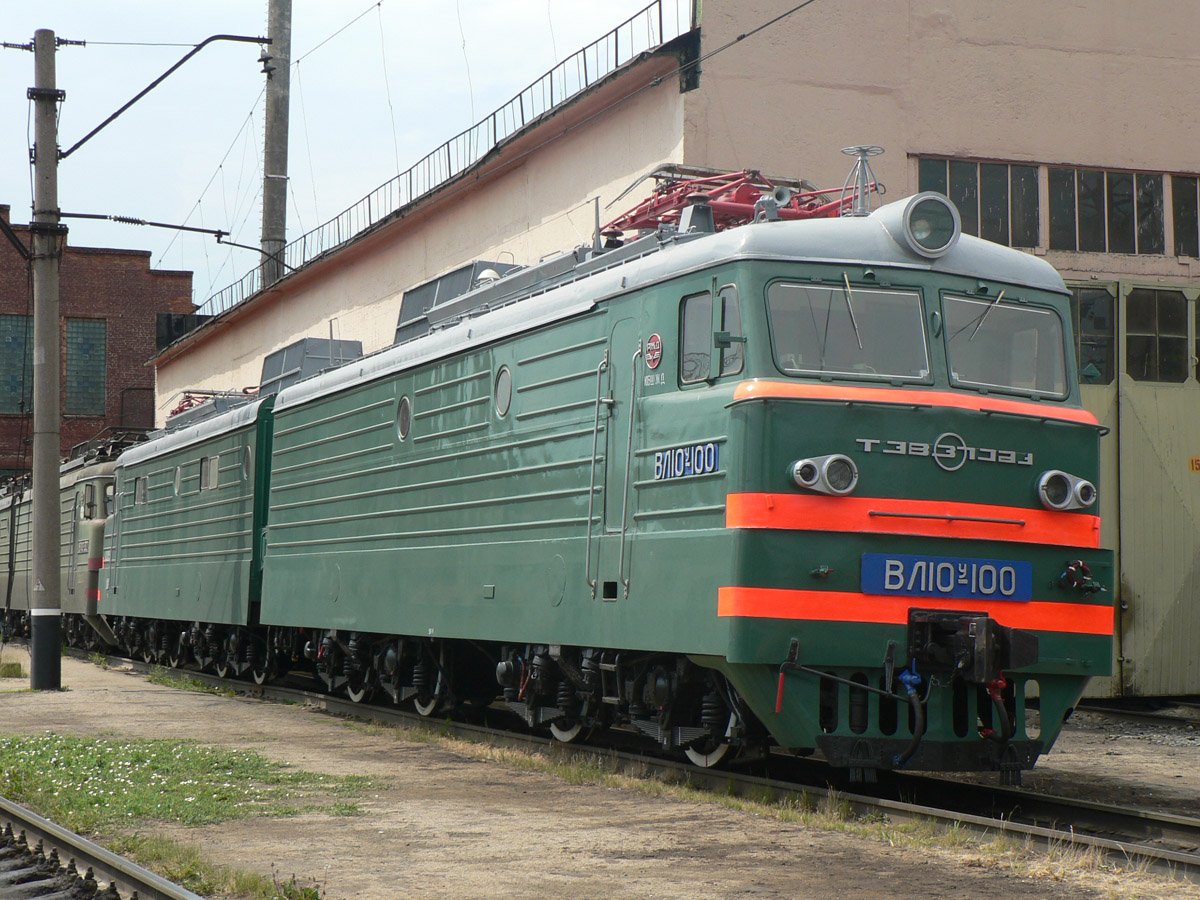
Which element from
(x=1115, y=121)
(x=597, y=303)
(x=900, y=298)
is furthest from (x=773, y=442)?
(x=1115, y=121)

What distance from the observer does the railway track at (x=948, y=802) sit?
7332mm

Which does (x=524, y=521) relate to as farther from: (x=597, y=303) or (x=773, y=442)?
(x=773, y=442)

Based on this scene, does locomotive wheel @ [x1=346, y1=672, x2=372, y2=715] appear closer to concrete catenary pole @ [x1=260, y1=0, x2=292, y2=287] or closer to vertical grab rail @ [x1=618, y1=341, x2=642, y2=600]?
vertical grab rail @ [x1=618, y1=341, x2=642, y2=600]

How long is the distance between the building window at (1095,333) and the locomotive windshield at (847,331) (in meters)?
6.67

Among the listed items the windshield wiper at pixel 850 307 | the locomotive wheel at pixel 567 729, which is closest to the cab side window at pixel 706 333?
the windshield wiper at pixel 850 307

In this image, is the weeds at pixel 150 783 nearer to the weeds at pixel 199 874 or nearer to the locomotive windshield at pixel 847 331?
the weeds at pixel 199 874

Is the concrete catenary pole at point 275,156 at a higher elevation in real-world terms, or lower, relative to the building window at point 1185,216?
higher

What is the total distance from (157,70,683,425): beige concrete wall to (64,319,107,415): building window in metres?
19.4

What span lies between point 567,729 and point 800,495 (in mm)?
3510

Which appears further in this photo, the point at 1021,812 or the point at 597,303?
the point at 597,303

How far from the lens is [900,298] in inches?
358

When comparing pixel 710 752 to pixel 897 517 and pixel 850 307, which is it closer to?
pixel 897 517

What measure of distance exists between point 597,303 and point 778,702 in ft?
9.85

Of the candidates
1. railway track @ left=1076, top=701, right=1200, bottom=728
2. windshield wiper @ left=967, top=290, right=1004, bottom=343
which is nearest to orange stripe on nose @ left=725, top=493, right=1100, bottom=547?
windshield wiper @ left=967, top=290, right=1004, bottom=343
